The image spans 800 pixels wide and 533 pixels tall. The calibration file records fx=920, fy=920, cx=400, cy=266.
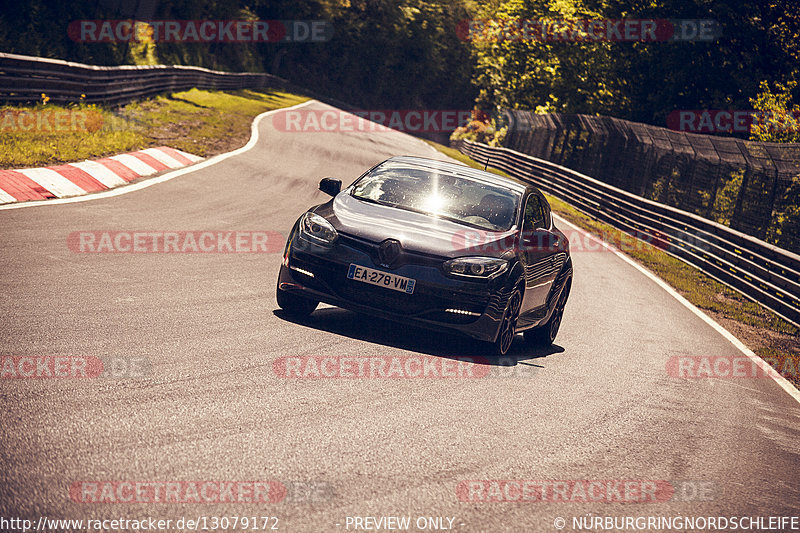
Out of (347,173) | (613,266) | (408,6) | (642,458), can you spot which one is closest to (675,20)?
(347,173)

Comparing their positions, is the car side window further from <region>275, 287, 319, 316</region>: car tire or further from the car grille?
<region>275, 287, 319, 316</region>: car tire

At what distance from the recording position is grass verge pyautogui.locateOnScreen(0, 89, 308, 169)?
1486 cm

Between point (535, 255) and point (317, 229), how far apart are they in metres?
2.13

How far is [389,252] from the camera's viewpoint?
24.5ft

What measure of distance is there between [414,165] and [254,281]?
6.95 ft

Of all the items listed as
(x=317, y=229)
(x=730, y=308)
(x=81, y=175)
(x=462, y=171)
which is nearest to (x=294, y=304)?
(x=317, y=229)

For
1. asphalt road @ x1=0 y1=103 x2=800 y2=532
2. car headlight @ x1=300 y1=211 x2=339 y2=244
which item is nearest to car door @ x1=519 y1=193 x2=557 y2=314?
asphalt road @ x1=0 y1=103 x2=800 y2=532

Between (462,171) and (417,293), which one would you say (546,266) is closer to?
(462,171)

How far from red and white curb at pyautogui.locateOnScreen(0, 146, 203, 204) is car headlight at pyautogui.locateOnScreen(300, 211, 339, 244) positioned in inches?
198

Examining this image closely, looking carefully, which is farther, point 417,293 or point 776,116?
point 776,116

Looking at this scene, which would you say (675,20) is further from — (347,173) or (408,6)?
(408,6)

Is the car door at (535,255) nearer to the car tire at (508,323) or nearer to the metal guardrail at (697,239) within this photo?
the car tire at (508,323)

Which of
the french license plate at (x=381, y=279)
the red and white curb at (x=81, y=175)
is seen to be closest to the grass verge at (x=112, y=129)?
the red and white curb at (x=81, y=175)

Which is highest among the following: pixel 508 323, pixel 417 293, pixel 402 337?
pixel 417 293
